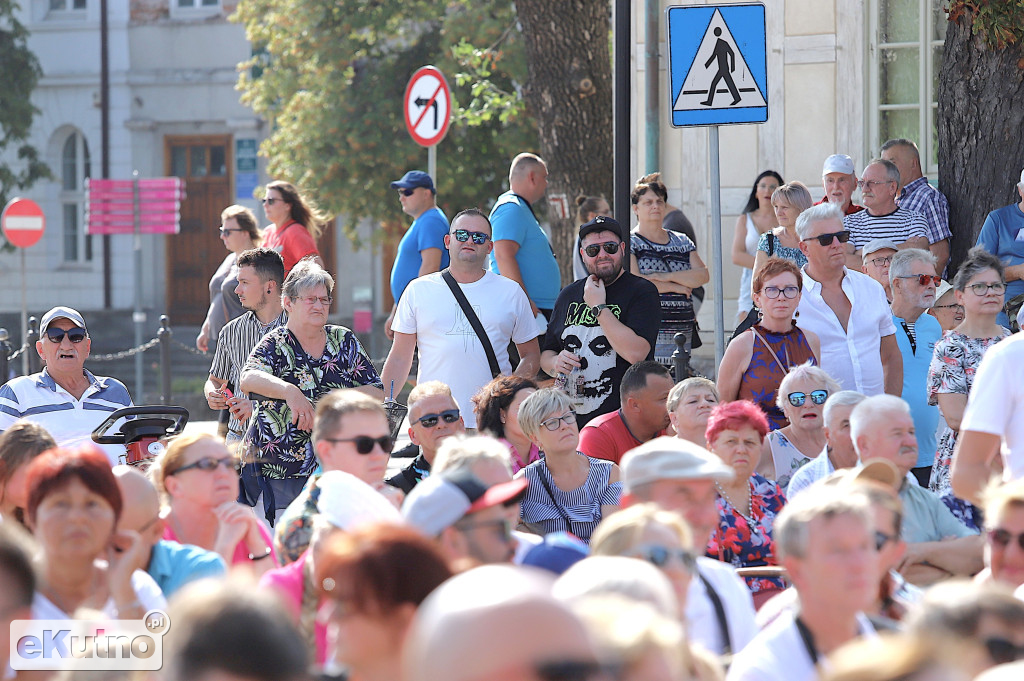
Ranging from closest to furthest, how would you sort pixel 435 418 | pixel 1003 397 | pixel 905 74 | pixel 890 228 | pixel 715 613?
pixel 715 613, pixel 1003 397, pixel 435 418, pixel 890 228, pixel 905 74

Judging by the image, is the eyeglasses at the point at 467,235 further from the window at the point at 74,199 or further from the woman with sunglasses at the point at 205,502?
the window at the point at 74,199

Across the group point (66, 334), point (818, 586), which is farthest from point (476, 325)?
point (818, 586)

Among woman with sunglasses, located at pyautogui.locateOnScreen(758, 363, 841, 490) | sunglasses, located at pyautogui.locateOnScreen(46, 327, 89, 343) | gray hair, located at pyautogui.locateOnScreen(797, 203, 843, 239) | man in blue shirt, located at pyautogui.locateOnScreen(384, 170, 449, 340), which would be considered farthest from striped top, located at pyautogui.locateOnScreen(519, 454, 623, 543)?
man in blue shirt, located at pyautogui.locateOnScreen(384, 170, 449, 340)

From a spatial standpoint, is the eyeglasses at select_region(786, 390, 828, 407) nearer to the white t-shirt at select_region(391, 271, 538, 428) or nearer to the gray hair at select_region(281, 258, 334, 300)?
the white t-shirt at select_region(391, 271, 538, 428)

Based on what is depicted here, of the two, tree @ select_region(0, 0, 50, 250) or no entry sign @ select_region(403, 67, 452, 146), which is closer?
no entry sign @ select_region(403, 67, 452, 146)

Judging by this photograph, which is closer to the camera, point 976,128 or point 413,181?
point 976,128

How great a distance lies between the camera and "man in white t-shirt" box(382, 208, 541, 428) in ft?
27.6

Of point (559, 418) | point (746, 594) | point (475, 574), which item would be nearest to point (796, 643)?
point (746, 594)

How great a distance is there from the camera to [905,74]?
12852 millimetres

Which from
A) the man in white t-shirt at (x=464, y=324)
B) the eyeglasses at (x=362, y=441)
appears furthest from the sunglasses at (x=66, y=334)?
the eyeglasses at (x=362, y=441)

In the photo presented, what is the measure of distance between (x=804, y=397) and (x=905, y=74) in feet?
22.4

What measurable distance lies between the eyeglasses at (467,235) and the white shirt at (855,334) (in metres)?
1.99

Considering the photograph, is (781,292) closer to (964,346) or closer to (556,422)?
(964,346)

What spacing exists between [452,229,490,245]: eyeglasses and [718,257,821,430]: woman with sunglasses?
1834mm
